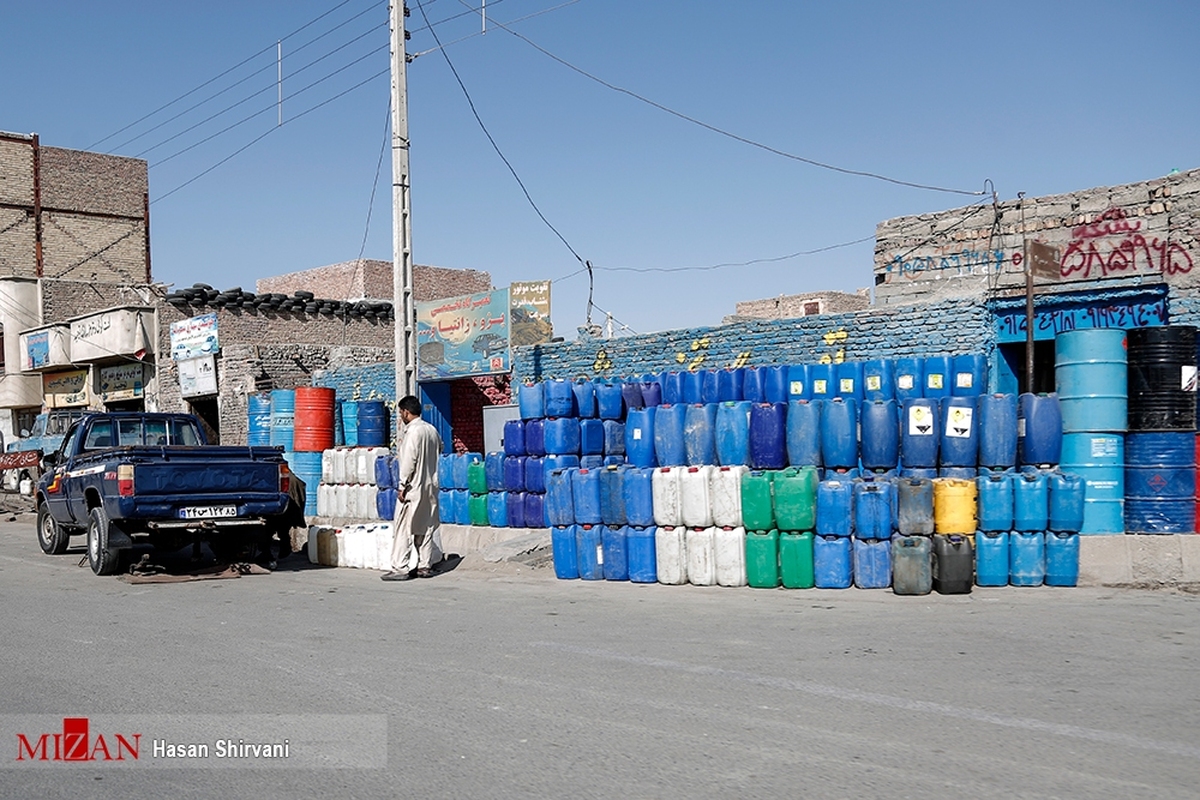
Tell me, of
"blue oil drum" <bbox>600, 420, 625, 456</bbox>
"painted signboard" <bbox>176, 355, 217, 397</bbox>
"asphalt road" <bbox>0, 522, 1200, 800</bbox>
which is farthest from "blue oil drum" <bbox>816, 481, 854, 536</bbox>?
"painted signboard" <bbox>176, 355, 217, 397</bbox>

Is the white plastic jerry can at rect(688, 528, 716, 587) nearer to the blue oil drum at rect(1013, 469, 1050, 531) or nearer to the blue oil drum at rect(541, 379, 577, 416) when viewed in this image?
the blue oil drum at rect(1013, 469, 1050, 531)

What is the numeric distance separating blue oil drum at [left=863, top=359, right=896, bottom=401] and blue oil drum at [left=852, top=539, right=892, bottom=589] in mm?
3813

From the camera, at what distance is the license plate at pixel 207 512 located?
11359 mm

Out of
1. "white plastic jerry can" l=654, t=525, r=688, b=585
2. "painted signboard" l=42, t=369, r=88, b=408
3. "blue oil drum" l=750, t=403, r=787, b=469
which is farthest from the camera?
"painted signboard" l=42, t=369, r=88, b=408

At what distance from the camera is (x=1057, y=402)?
32.4 feet

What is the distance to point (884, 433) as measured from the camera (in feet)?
34.4

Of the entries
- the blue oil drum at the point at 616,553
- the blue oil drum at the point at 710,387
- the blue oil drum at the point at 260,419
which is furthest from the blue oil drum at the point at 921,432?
the blue oil drum at the point at 260,419

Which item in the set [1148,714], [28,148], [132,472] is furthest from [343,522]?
[28,148]

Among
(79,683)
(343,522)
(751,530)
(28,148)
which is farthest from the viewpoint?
(28,148)

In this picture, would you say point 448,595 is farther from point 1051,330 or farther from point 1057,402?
point 1051,330

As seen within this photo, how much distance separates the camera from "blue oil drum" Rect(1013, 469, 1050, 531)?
30.1 feet

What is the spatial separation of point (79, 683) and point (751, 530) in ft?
19.7

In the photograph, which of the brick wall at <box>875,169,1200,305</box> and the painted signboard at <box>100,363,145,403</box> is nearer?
the brick wall at <box>875,169,1200,305</box>

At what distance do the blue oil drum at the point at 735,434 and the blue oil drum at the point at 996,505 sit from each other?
2670 millimetres
